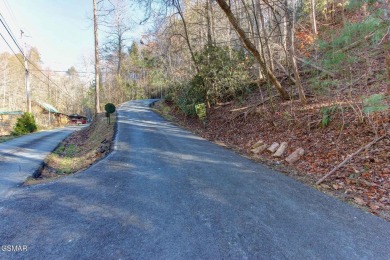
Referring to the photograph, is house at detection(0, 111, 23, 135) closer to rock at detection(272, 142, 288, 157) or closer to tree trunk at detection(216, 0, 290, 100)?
tree trunk at detection(216, 0, 290, 100)

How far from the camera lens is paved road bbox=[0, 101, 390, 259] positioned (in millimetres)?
2354

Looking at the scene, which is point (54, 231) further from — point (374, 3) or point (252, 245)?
point (374, 3)

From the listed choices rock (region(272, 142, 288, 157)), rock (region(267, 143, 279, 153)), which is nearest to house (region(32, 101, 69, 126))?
rock (region(267, 143, 279, 153))

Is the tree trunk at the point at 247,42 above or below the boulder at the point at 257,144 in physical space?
above

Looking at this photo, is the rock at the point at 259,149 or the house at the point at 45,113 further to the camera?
the house at the point at 45,113

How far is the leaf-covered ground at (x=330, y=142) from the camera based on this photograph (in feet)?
12.5

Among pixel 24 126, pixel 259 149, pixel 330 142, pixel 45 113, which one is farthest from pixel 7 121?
pixel 330 142

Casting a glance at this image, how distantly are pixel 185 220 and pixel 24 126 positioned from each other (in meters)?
19.5

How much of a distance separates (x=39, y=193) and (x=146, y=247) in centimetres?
273

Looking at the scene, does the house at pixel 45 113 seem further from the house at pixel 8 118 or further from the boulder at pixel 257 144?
the boulder at pixel 257 144

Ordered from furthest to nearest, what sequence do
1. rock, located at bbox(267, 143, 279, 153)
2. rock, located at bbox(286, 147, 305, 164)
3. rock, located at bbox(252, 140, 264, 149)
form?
rock, located at bbox(252, 140, 264, 149) → rock, located at bbox(267, 143, 279, 153) → rock, located at bbox(286, 147, 305, 164)

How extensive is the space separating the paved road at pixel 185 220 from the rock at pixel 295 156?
848mm

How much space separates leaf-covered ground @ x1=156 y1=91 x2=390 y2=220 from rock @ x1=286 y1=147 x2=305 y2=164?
0.39 ft

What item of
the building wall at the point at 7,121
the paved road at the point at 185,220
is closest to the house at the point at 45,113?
the building wall at the point at 7,121
